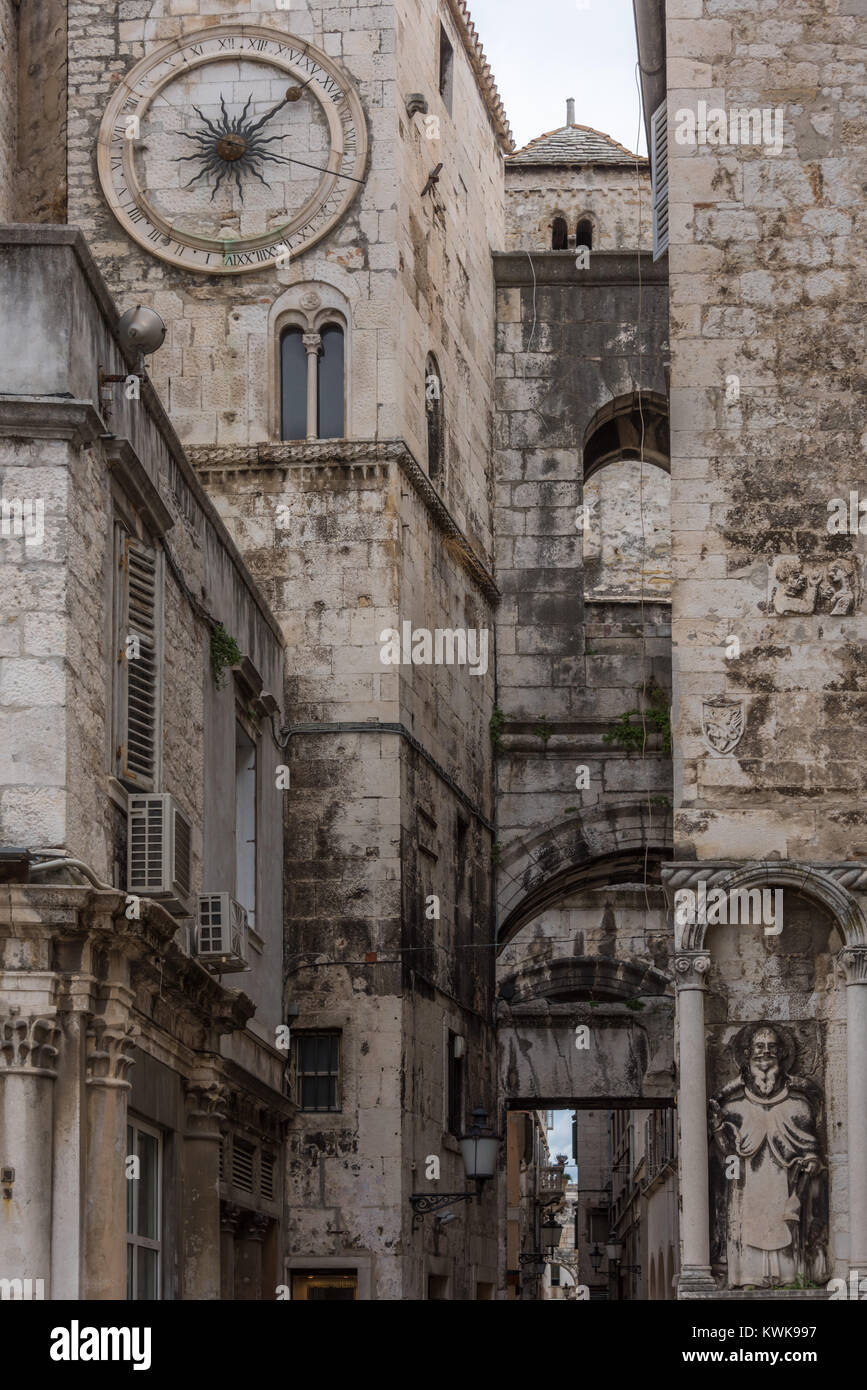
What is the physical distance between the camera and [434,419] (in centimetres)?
2445

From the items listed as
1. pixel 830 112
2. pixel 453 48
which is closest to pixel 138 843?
pixel 830 112

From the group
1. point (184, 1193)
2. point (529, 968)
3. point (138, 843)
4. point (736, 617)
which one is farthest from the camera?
point (529, 968)

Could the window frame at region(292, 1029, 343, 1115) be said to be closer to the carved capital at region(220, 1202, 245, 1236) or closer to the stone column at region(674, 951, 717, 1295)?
the carved capital at region(220, 1202, 245, 1236)

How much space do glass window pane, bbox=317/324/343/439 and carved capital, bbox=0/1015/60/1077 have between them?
11.2m

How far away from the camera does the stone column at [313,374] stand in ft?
75.4

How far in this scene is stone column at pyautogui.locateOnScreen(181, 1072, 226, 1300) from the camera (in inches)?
632

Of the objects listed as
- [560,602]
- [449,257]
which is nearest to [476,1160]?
[560,602]

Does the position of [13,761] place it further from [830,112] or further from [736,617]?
[830,112]

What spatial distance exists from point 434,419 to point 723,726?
316 inches

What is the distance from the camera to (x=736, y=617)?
17.5m

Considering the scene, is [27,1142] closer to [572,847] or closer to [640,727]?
[572,847]

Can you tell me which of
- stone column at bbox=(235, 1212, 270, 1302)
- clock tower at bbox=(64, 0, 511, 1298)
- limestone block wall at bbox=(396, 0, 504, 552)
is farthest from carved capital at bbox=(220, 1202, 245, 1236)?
limestone block wall at bbox=(396, 0, 504, 552)
